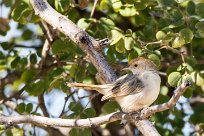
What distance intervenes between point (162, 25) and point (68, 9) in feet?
2.04

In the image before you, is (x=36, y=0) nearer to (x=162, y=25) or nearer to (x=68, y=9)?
(x=68, y=9)

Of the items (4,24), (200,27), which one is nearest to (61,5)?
(4,24)

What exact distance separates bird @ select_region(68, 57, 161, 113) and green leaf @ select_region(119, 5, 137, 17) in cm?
59

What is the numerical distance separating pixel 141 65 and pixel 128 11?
22.6 inches

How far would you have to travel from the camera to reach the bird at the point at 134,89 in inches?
118

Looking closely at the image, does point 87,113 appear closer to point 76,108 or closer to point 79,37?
point 76,108

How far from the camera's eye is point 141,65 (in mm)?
3289

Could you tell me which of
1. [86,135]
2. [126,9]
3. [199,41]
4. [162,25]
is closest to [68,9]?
[126,9]

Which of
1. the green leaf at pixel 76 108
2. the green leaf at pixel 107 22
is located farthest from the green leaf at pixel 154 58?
the green leaf at pixel 76 108

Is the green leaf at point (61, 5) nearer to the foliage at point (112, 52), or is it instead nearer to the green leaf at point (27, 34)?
the foliage at point (112, 52)

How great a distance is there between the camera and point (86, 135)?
3385 mm

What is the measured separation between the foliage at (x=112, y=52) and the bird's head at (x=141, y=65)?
0.08m

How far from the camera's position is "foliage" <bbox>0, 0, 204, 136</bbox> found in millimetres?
3336

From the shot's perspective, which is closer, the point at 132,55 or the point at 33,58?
the point at 132,55
